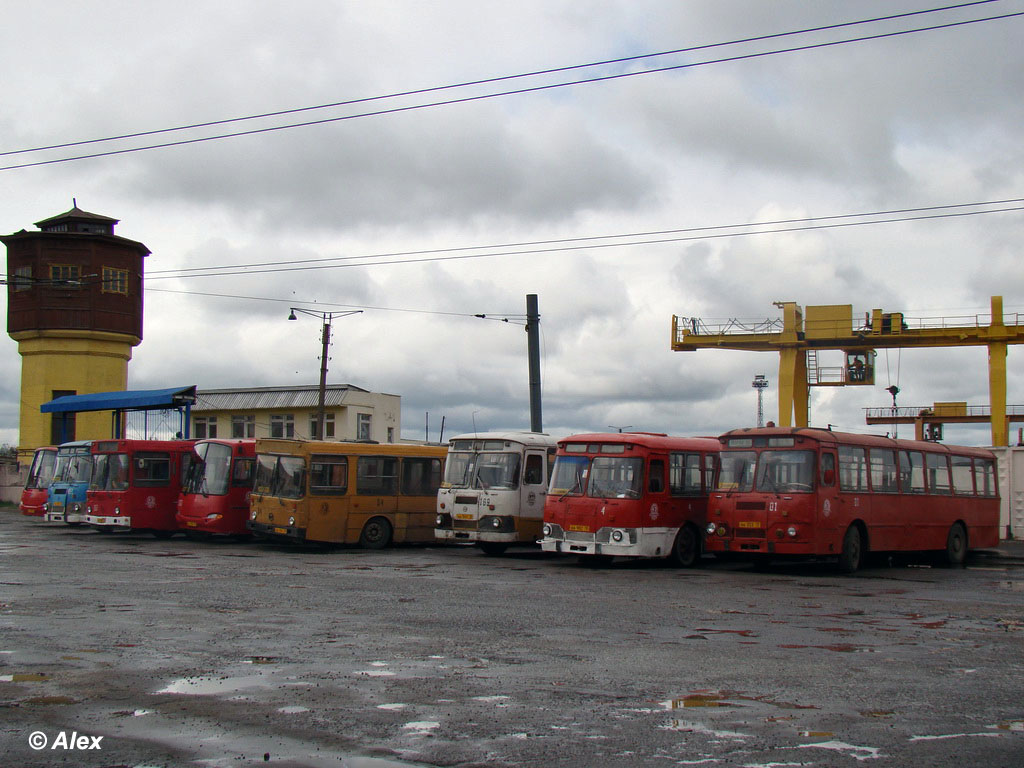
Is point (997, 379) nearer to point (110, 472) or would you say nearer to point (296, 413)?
point (110, 472)

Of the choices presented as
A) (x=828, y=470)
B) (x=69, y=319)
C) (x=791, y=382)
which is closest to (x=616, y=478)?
(x=828, y=470)

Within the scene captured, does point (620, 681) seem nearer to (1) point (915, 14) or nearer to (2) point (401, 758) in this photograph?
(2) point (401, 758)

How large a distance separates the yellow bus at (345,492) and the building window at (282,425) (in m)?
49.4

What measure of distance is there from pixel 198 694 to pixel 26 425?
4999cm

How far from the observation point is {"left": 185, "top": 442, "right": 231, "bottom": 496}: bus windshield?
2695cm

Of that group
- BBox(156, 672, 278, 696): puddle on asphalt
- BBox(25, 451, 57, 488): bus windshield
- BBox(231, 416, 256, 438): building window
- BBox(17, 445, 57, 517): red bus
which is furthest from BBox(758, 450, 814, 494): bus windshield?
BBox(231, 416, 256, 438): building window

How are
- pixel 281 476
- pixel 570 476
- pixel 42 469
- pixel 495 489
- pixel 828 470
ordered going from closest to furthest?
1. pixel 828 470
2. pixel 570 476
3. pixel 495 489
4. pixel 281 476
5. pixel 42 469

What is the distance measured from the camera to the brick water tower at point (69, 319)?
172ft

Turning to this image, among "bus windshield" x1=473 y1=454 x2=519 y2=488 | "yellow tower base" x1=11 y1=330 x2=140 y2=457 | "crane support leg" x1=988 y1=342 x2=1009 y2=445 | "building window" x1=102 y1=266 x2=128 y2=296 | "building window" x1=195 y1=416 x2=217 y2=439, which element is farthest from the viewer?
"building window" x1=195 y1=416 x2=217 y2=439

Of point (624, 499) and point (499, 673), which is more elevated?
point (624, 499)

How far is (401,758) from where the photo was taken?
20.0ft

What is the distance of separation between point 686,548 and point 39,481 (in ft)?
79.3

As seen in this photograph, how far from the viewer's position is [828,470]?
19781 millimetres

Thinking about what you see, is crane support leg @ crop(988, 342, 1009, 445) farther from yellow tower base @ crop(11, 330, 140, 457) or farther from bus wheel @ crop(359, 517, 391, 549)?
yellow tower base @ crop(11, 330, 140, 457)
